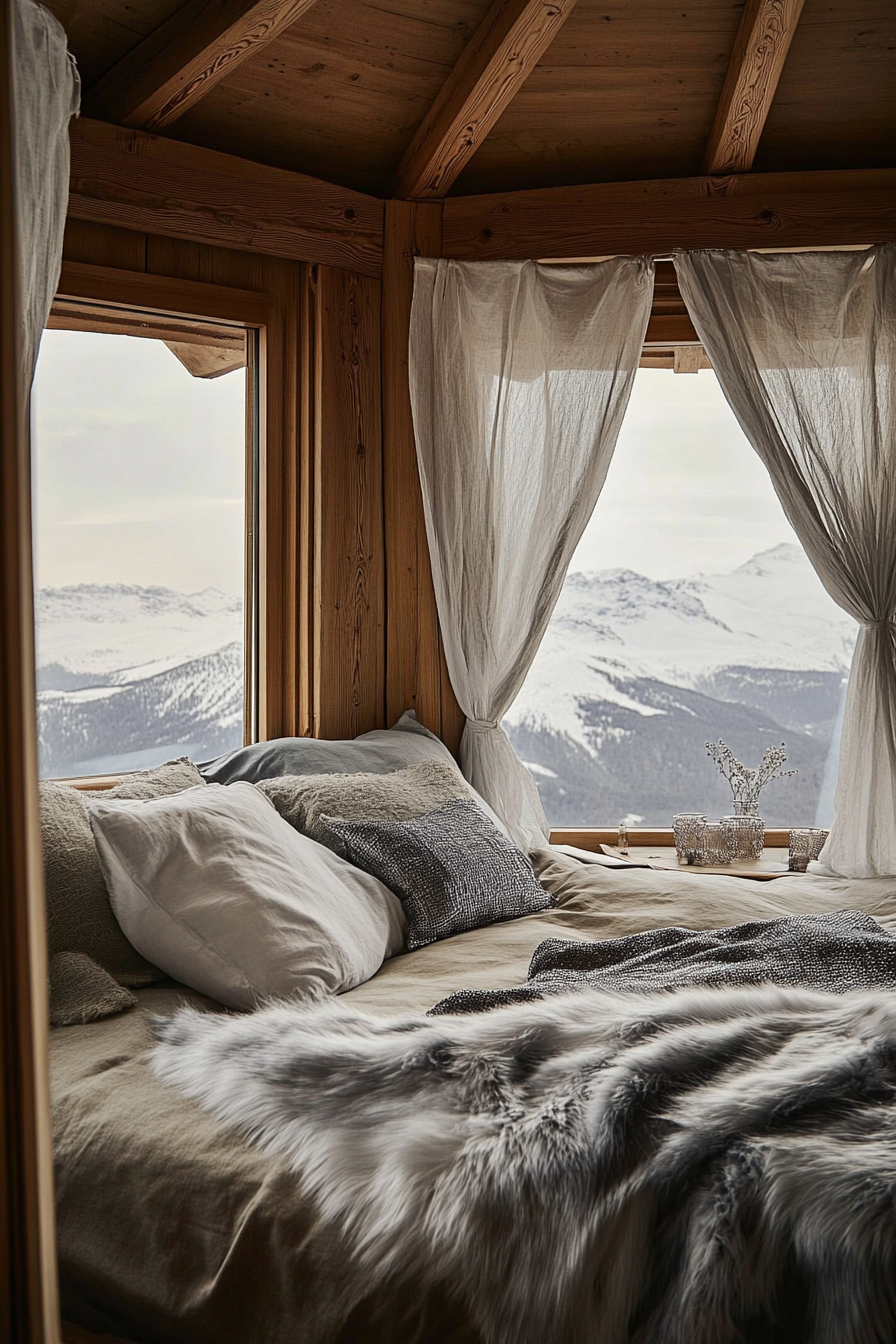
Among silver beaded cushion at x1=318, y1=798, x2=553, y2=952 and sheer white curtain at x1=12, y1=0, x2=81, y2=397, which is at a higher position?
sheer white curtain at x1=12, y1=0, x2=81, y2=397

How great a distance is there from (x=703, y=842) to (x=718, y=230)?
73.2 inches

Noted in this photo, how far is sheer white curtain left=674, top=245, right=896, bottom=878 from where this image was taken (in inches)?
123

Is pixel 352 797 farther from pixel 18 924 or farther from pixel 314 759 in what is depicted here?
pixel 18 924

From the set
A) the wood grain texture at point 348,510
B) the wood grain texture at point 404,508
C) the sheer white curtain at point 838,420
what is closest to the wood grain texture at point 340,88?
the wood grain texture at point 404,508

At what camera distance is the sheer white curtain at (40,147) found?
166 centimetres

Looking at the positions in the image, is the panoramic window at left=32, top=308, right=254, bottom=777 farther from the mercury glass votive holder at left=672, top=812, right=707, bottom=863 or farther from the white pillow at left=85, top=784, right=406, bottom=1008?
the mercury glass votive holder at left=672, top=812, right=707, bottom=863

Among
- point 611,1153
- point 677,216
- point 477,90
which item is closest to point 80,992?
point 611,1153

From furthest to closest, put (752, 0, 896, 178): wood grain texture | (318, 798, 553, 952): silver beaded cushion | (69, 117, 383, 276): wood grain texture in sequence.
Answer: (752, 0, 896, 178): wood grain texture < (69, 117, 383, 276): wood grain texture < (318, 798, 553, 952): silver beaded cushion

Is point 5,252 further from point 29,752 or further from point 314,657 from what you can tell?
point 314,657

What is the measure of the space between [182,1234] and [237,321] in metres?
2.53

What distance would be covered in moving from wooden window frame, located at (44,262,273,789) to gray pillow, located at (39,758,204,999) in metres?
1.06

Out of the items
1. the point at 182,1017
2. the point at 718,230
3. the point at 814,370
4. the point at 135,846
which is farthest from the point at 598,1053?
the point at 718,230

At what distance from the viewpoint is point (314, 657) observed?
3201 mm

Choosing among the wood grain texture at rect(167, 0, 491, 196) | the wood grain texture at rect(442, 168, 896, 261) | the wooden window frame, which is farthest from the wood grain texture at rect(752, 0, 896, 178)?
the wooden window frame
